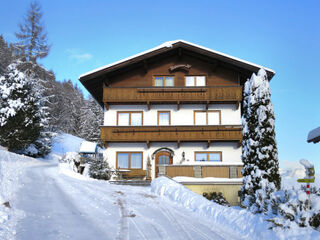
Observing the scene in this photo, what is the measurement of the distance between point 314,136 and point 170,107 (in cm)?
1576

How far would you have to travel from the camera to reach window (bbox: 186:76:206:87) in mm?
25906

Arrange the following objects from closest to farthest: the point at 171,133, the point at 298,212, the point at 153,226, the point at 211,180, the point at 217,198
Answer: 1. the point at 298,212
2. the point at 153,226
3. the point at 217,198
4. the point at 211,180
5. the point at 171,133

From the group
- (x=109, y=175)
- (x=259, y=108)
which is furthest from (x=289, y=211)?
(x=109, y=175)

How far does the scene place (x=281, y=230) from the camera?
732 cm

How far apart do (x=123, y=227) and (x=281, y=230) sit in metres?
3.83

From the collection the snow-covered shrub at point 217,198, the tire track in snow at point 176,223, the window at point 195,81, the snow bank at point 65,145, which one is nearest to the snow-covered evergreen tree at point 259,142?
the tire track in snow at point 176,223

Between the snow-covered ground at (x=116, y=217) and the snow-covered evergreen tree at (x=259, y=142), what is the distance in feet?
8.00

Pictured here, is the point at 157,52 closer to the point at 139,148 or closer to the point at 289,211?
the point at 139,148

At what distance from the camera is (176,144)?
80.6 ft

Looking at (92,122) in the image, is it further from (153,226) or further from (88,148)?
(153,226)

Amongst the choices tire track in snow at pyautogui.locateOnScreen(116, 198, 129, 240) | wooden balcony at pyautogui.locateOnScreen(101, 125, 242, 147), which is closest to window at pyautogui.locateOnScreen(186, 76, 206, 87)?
wooden balcony at pyautogui.locateOnScreen(101, 125, 242, 147)

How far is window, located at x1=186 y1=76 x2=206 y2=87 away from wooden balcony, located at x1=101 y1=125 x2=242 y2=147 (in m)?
4.12

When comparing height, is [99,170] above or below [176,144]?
below

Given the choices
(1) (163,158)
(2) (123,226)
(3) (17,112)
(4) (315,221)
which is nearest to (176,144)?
(1) (163,158)
